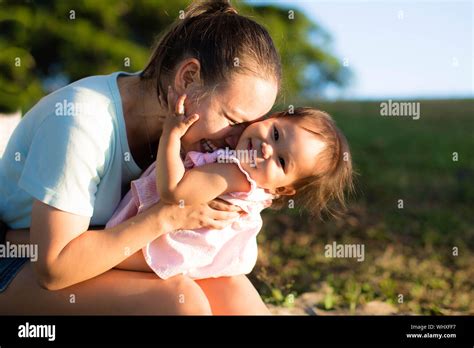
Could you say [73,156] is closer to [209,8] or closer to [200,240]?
[200,240]

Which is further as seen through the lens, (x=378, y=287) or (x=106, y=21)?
(x=106, y=21)

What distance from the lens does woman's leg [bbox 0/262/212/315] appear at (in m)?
2.50

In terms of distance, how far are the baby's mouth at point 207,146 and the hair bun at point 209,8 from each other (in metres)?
0.50

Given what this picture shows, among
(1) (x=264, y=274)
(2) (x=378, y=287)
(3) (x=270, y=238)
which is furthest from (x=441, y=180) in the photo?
(1) (x=264, y=274)

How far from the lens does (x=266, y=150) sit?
2.50 meters

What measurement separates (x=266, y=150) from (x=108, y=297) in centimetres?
75

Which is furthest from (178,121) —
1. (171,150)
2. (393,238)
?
(393,238)

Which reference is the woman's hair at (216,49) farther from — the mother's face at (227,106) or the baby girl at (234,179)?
the baby girl at (234,179)

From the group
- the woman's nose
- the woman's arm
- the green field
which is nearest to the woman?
the woman's arm

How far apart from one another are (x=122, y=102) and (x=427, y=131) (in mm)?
8345

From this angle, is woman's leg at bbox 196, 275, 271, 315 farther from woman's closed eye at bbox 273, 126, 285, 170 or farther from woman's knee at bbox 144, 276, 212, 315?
woman's closed eye at bbox 273, 126, 285, 170
